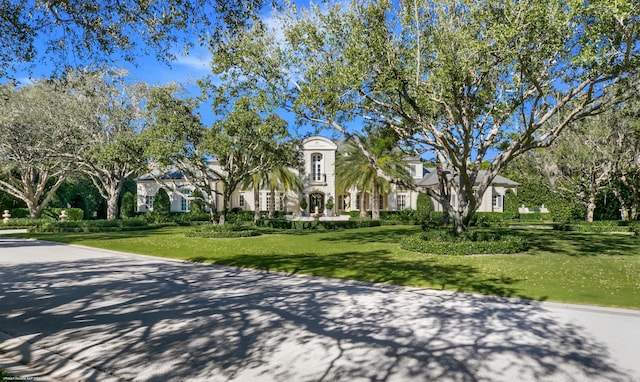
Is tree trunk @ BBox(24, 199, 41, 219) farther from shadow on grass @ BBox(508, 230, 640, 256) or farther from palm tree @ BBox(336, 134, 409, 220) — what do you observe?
shadow on grass @ BBox(508, 230, 640, 256)

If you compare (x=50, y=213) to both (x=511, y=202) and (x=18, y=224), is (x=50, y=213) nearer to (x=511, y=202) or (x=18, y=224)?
(x=18, y=224)

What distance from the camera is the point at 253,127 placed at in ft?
75.3

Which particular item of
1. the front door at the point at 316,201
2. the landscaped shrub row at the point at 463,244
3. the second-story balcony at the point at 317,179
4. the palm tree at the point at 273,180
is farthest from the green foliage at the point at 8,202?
the landscaped shrub row at the point at 463,244

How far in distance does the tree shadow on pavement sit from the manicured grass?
1.20 meters

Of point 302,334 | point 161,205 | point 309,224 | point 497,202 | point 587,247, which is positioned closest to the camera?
point 302,334

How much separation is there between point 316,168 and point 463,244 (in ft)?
112

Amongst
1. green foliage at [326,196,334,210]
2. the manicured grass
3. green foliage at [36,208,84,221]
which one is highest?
green foliage at [326,196,334,210]

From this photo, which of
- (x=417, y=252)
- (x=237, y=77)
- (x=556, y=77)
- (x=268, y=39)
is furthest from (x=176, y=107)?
(x=556, y=77)

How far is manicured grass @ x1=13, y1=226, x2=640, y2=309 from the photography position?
8.73 m

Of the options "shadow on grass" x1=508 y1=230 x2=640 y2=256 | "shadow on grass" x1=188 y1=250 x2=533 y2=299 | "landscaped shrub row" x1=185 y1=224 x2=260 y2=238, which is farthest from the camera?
"landscaped shrub row" x1=185 y1=224 x2=260 y2=238

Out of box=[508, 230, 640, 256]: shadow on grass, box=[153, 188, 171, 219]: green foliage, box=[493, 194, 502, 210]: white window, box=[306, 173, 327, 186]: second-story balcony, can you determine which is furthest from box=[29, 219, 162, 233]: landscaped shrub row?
box=[493, 194, 502, 210]: white window

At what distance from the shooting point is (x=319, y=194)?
Result: 160ft

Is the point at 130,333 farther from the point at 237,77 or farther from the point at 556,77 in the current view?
the point at 556,77

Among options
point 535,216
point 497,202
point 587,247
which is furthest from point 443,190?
point 497,202
